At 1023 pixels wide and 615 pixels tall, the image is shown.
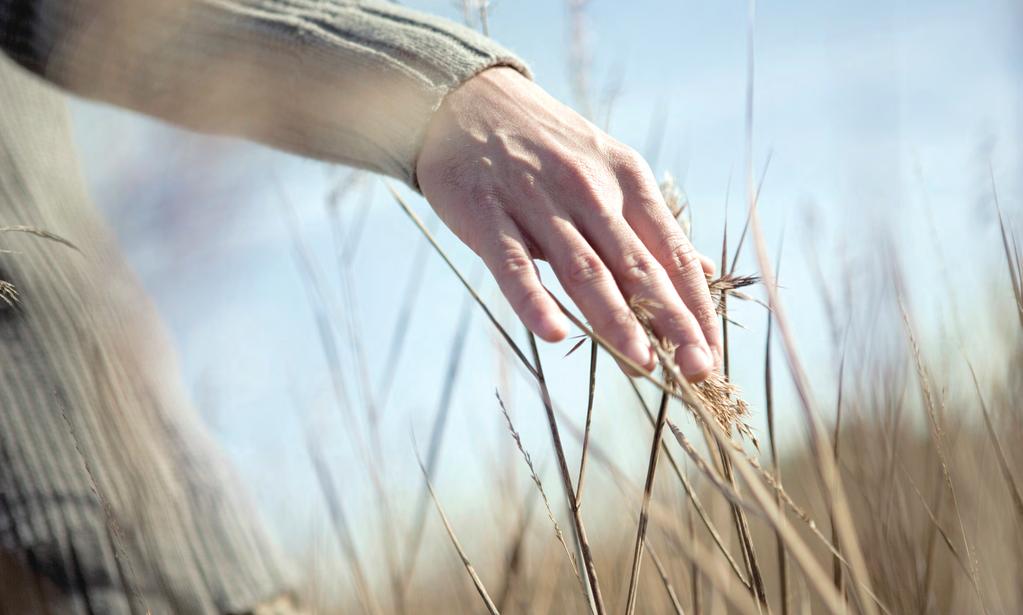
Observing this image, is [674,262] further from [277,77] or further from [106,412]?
[106,412]

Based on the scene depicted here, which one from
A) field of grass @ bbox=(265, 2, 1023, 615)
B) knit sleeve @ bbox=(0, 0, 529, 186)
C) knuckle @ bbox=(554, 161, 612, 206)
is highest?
knit sleeve @ bbox=(0, 0, 529, 186)

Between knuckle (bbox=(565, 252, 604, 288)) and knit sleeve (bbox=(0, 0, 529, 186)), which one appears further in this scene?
knit sleeve (bbox=(0, 0, 529, 186))

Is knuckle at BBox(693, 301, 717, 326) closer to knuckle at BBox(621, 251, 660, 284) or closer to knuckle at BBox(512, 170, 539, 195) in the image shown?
knuckle at BBox(621, 251, 660, 284)

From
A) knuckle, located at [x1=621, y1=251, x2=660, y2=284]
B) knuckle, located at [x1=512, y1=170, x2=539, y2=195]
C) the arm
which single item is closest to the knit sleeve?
the arm

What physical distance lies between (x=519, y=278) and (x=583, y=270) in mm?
49

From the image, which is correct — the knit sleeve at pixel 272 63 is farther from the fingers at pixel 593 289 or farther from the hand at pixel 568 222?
the fingers at pixel 593 289

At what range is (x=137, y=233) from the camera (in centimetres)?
450

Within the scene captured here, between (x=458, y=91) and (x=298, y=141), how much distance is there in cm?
23

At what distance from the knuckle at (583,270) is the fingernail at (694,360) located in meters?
0.08

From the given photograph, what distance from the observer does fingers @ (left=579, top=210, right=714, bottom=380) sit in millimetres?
557

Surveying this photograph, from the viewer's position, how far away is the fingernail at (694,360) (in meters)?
0.55

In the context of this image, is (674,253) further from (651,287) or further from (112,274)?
(112,274)

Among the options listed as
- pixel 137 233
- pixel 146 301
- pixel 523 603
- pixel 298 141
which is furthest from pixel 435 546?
pixel 137 233

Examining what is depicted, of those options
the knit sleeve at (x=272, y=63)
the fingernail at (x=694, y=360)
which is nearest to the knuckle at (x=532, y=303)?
the fingernail at (x=694, y=360)
